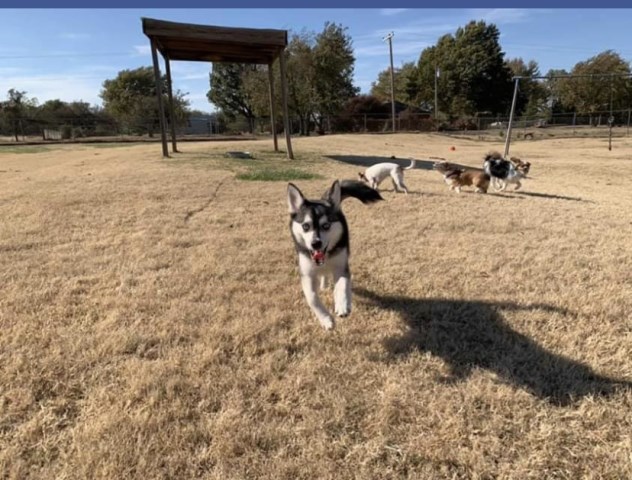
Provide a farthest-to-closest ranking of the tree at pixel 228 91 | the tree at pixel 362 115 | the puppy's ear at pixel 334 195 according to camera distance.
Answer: the tree at pixel 228 91 → the tree at pixel 362 115 → the puppy's ear at pixel 334 195

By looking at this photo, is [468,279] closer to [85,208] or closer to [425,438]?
[425,438]

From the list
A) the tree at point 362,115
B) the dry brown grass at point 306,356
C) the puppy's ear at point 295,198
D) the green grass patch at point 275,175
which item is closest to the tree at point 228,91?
the tree at point 362,115

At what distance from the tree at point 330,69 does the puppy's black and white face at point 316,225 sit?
118 ft

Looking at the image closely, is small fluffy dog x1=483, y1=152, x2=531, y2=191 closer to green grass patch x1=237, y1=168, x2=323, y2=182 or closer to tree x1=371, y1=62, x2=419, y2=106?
green grass patch x1=237, y1=168, x2=323, y2=182

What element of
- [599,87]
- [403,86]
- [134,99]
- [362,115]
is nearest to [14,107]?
[134,99]

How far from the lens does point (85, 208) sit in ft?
20.8

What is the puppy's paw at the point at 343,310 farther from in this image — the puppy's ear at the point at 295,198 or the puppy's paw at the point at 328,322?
the puppy's ear at the point at 295,198

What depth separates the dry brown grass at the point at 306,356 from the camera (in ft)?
5.97

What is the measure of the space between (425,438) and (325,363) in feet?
2.43

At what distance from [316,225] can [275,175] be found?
668cm

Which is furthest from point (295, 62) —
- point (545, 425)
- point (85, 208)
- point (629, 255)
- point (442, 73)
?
point (545, 425)

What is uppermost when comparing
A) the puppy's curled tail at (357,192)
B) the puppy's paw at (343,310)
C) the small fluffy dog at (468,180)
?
the puppy's curled tail at (357,192)

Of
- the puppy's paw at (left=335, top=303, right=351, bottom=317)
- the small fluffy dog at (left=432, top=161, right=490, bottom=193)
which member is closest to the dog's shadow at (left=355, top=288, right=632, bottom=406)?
the puppy's paw at (left=335, top=303, right=351, bottom=317)

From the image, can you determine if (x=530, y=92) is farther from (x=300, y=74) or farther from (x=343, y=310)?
(x=343, y=310)
